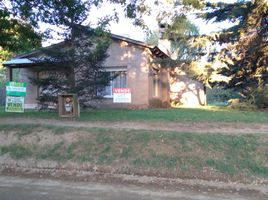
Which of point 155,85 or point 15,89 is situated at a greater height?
point 155,85

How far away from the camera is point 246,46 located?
21250mm

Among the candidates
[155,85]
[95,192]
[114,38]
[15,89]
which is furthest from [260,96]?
[95,192]

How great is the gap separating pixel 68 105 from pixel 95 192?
25.6 ft

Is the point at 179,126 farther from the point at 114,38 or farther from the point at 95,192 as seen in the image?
the point at 114,38

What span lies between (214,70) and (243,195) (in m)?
13.6

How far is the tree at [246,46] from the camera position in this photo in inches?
813

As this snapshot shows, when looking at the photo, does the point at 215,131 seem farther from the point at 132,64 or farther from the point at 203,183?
the point at 132,64

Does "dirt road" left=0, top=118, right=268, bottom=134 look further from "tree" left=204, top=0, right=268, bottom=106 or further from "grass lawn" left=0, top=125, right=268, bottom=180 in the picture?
"tree" left=204, top=0, right=268, bottom=106

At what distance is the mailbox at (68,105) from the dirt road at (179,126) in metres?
1.14

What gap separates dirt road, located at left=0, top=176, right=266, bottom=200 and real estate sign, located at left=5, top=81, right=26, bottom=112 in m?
6.96

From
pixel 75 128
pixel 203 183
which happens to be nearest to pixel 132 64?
pixel 75 128

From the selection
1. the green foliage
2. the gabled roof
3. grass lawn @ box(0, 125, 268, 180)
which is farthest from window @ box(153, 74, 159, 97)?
grass lawn @ box(0, 125, 268, 180)

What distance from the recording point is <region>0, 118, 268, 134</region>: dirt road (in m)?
12.0

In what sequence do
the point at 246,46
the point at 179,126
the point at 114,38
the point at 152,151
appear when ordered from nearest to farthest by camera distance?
the point at 152,151 < the point at 179,126 < the point at 246,46 < the point at 114,38
